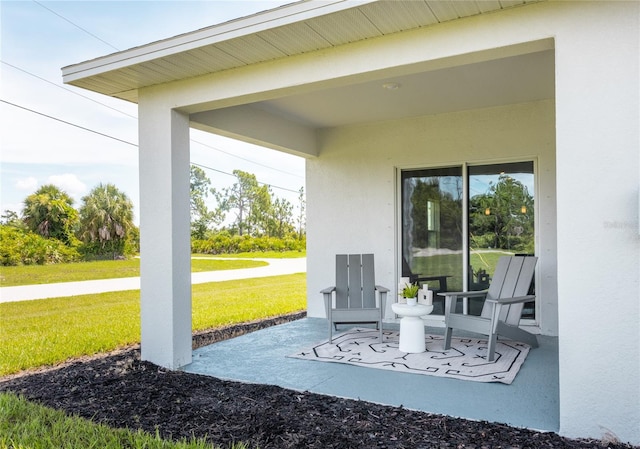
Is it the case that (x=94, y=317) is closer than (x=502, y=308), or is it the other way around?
(x=502, y=308)

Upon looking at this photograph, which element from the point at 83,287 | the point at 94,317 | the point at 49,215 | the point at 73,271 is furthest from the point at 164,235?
the point at 49,215

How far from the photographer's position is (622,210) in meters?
2.87

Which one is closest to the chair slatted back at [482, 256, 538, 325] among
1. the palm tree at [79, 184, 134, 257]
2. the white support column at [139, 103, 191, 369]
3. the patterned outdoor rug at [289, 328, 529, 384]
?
the patterned outdoor rug at [289, 328, 529, 384]

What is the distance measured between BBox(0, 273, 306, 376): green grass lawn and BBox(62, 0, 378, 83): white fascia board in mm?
3123

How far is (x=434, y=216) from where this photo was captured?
6891 millimetres

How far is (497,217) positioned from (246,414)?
4.49 meters

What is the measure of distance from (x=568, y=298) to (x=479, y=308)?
144 inches

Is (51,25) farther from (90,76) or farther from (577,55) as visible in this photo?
(577,55)

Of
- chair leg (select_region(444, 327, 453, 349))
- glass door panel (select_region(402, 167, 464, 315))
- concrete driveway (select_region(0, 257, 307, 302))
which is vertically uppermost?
glass door panel (select_region(402, 167, 464, 315))

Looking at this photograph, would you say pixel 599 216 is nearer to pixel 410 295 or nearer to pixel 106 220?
pixel 410 295

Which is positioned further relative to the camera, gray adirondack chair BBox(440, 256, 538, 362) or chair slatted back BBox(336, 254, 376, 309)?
chair slatted back BBox(336, 254, 376, 309)

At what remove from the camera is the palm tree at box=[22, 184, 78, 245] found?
2012 centimetres

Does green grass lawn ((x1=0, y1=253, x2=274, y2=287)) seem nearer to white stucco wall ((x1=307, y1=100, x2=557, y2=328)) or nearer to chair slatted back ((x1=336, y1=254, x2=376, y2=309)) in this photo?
white stucco wall ((x1=307, y1=100, x2=557, y2=328))

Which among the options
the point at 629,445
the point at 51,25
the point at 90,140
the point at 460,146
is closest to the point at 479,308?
the point at 460,146
